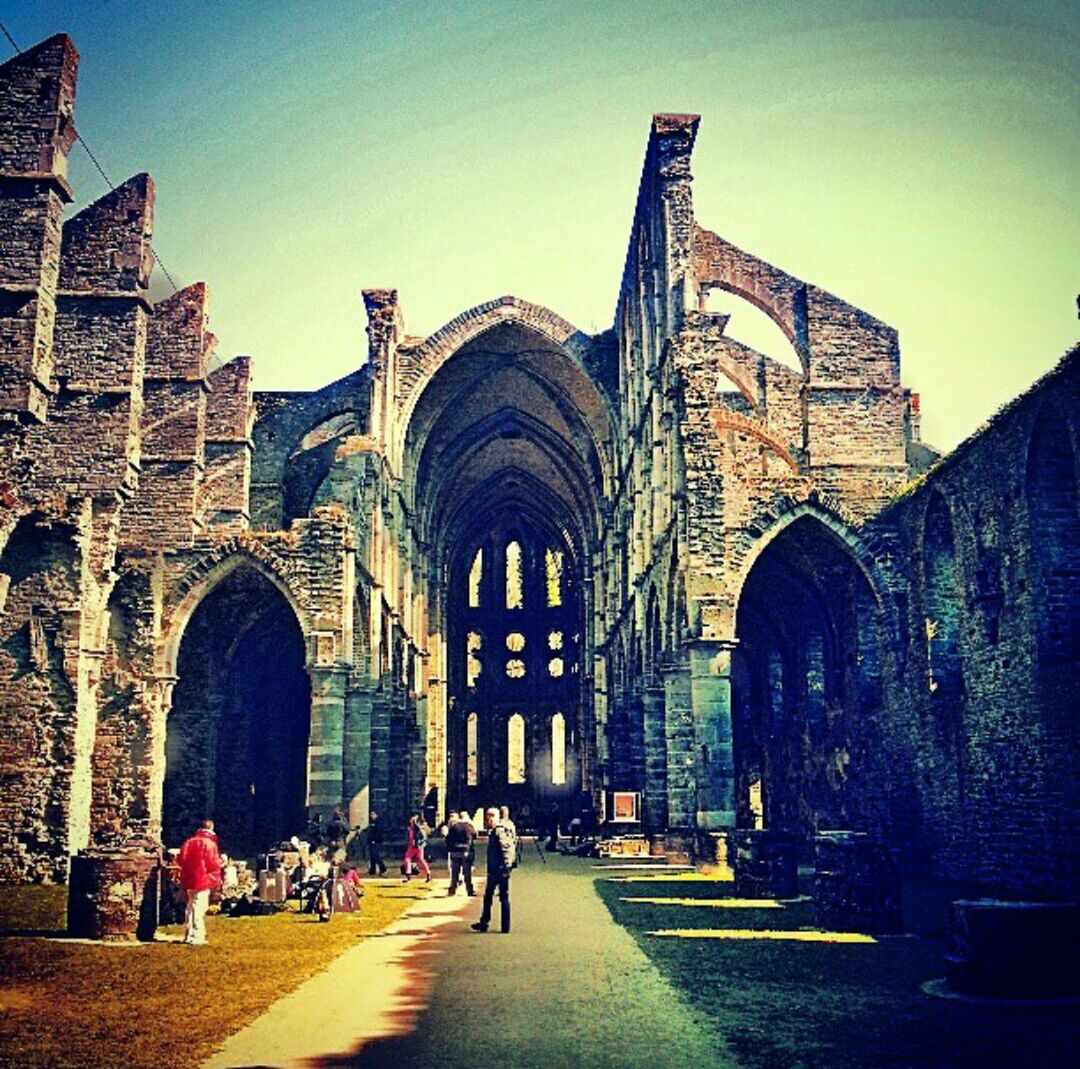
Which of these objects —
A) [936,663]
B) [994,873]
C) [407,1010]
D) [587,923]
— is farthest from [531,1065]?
[936,663]

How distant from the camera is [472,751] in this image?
172ft

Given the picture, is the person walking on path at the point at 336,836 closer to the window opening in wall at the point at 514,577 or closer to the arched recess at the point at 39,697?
the arched recess at the point at 39,697

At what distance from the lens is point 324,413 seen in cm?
3244

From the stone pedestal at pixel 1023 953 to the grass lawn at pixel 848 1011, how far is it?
0.33 m

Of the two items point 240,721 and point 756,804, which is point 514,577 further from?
point 240,721

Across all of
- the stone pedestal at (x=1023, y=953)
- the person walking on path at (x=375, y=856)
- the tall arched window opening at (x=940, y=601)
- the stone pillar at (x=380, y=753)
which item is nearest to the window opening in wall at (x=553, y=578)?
the stone pillar at (x=380, y=753)

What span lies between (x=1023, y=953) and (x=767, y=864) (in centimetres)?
696

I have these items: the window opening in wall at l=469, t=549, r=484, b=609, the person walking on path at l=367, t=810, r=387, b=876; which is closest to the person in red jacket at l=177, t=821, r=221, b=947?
the person walking on path at l=367, t=810, r=387, b=876

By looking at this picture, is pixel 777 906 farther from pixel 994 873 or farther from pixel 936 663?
pixel 936 663

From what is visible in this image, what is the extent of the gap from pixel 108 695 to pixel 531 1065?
62.5 ft

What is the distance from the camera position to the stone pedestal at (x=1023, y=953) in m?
8.22

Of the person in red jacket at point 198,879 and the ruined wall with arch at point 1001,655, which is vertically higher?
the ruined wall with arch at point 1001,655

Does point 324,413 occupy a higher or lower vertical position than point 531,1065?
higher

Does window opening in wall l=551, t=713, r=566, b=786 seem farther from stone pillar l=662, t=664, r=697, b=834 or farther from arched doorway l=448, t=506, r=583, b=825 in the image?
stone pillar l=662, t=664, r=697, b=834
